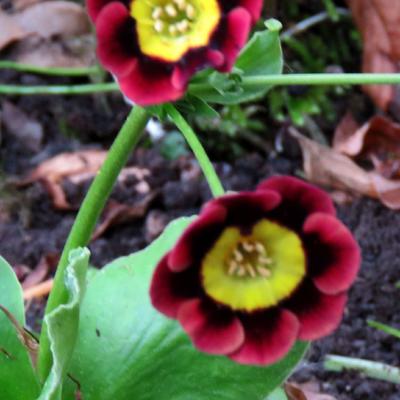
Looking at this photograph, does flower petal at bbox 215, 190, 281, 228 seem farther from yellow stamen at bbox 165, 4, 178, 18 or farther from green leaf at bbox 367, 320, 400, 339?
green leaf at bbox 367, 320, 400, 339

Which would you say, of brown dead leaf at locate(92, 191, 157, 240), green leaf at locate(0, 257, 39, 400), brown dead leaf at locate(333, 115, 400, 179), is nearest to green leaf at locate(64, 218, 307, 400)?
green leaf at locate(0, 257, 39, 400)

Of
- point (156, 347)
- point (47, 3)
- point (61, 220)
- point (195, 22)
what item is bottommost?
point (61, 220)

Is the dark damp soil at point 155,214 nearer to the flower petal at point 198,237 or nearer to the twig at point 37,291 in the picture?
the twig at point 37,291

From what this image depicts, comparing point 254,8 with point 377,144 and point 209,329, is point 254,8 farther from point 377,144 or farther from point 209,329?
point 377,144

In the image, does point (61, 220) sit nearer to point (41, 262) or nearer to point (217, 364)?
point (41, 262)

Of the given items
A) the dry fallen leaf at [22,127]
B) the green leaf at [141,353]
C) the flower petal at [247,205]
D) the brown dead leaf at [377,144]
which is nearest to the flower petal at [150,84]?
the flower petal at [247,205]

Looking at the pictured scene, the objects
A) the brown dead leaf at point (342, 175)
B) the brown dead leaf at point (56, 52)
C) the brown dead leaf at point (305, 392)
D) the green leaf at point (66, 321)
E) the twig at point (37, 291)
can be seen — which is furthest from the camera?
the brown dead leaf at point (56, 52)

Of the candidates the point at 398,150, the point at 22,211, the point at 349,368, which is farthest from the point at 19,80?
the point at 349,368
